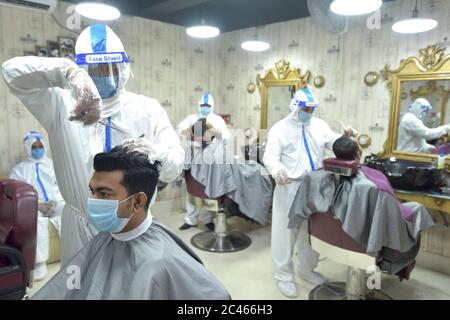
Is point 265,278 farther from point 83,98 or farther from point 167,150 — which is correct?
point 83,98

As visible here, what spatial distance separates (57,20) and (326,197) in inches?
122

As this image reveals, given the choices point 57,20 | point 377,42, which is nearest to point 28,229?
point 57,20

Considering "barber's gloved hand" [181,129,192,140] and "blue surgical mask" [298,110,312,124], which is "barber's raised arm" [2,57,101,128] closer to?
"blue surgical mask" [298,110,312,124]

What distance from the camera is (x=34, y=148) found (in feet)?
10.2

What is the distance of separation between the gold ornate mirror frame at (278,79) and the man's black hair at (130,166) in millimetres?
2973

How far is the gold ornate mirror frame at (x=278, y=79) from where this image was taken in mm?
3781

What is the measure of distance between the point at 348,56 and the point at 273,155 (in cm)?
154

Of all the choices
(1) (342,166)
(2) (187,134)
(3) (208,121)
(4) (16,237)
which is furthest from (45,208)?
(1) (342,166)

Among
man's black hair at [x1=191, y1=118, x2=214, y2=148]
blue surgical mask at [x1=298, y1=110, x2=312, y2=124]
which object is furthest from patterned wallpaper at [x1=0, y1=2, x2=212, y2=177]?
blue surgical mask at [x1=298, y1=110, x2=312, y2=124]

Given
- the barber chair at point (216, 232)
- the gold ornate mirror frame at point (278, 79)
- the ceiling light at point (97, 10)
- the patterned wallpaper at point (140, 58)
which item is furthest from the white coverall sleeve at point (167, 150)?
the gold ornate mirror frame at point (278, 79)

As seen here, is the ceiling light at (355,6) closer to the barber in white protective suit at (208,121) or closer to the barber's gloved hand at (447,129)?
the barber's gloved hand at (447,129)

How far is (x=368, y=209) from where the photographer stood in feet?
6.29

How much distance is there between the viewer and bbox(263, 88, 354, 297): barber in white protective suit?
255 cm
